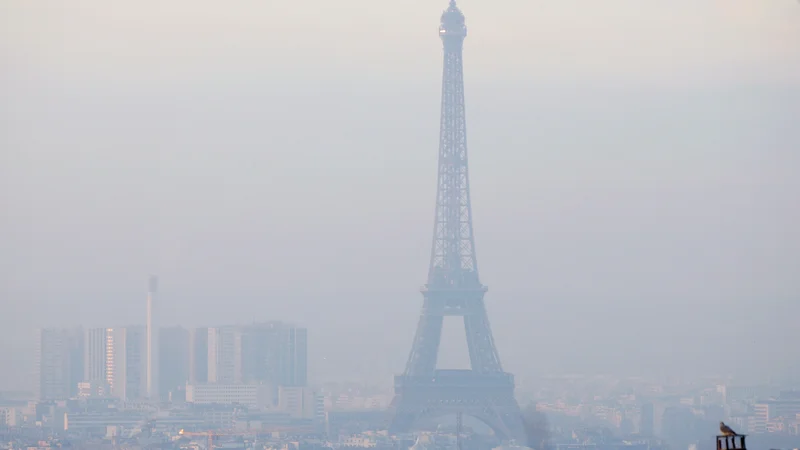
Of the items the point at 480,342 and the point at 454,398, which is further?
the point at 454,398

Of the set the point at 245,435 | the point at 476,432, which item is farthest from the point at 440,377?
the point at 245,435

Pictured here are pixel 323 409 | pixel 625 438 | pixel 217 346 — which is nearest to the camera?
pixel 625 438

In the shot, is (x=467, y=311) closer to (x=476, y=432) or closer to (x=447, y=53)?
(x=476, y=432)

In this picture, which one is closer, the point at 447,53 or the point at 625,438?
the point at 625,438

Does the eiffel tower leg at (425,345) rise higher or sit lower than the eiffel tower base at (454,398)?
higher

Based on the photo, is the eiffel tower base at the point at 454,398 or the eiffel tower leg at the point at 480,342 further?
the eiffel tower leg at the point at 480,342

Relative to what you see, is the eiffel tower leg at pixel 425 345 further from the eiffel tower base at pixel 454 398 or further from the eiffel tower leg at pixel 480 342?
the eiffel tower leg at pixel 480 342
